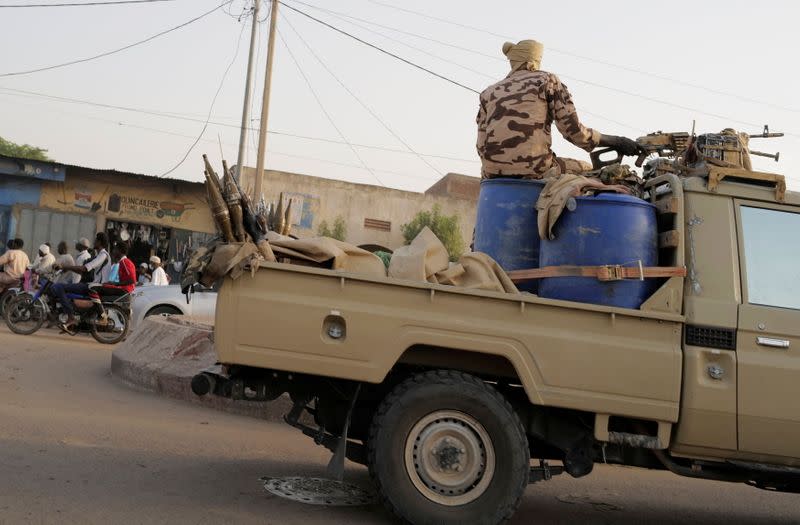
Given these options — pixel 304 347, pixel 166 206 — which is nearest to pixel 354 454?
pixel 304 347

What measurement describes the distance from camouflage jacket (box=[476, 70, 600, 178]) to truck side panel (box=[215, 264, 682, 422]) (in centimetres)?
157

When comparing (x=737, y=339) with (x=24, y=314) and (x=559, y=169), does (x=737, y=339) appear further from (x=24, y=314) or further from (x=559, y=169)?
(x=24, y=314)

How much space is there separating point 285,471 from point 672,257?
2.91m

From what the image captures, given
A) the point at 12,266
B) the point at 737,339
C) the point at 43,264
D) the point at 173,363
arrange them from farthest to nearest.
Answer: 1. the point at 43,264
2. the point at 12,266
3. the point at 173,363
4. the point at 737,339

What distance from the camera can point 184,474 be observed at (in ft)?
18.0

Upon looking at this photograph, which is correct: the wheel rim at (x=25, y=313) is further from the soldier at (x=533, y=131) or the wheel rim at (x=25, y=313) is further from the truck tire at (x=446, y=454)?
the truck tire at (x=446, y=454)

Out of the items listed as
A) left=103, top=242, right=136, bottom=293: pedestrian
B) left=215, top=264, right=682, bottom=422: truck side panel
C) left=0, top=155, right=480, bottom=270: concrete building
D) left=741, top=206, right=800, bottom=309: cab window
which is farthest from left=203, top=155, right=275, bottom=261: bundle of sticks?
left=0, top=155, right=480, bottom=270: concrete building

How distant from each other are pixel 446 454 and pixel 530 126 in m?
2.43

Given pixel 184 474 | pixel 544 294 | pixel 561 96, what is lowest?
pixel 184 474

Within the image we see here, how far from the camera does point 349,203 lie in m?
31.9

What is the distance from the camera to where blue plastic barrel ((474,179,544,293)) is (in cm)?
539

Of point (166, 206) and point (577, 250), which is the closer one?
point (577, 250)

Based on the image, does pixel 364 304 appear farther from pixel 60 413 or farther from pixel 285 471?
pixel 60 413

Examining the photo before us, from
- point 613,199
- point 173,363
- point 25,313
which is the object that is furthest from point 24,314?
point 613,199
